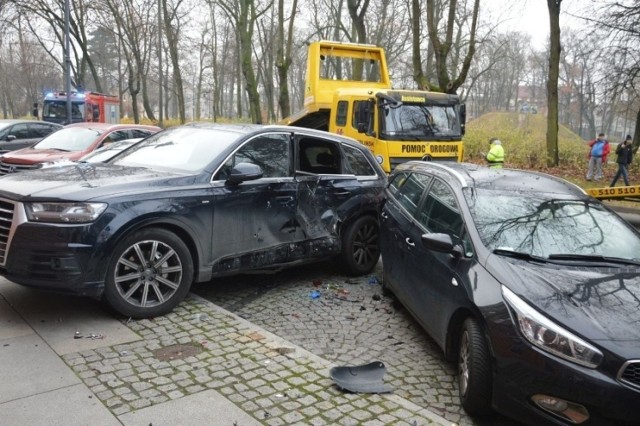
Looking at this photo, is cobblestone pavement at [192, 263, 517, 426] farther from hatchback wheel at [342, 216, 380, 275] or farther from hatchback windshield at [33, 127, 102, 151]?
hatchback windshield at [33, 127, 102, 151]

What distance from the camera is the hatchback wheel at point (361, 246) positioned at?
6.88 metres

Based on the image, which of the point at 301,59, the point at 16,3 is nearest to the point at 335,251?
the point at 16,3

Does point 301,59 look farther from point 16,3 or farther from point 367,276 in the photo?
point 367,276

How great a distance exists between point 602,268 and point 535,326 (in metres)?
1.03

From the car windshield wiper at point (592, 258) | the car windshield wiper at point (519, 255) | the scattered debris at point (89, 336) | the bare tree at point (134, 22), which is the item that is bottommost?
the scattered debris at point (89, 336)

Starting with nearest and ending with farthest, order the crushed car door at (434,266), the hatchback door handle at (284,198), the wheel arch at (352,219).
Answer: the crushed car door at (434,266) < the hatchback door handle at (284,198) < the wheel arch at (352,219)

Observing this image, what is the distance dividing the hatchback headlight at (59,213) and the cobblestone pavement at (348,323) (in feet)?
5.84

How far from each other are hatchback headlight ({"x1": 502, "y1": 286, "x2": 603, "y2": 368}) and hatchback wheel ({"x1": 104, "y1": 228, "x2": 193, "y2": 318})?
296 centimetres

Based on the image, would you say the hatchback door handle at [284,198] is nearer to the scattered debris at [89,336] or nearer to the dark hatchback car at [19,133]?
the scattered debris at [89,336]

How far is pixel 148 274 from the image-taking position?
497 centimetres

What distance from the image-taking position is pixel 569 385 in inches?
124

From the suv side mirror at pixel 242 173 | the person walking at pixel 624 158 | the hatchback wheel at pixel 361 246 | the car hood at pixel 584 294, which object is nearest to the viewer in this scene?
the car hood at pixel 584 294

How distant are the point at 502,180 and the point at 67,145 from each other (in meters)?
9.49

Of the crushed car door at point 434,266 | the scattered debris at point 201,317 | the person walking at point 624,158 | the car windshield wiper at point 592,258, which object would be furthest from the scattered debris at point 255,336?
the person walking at point 624,158
